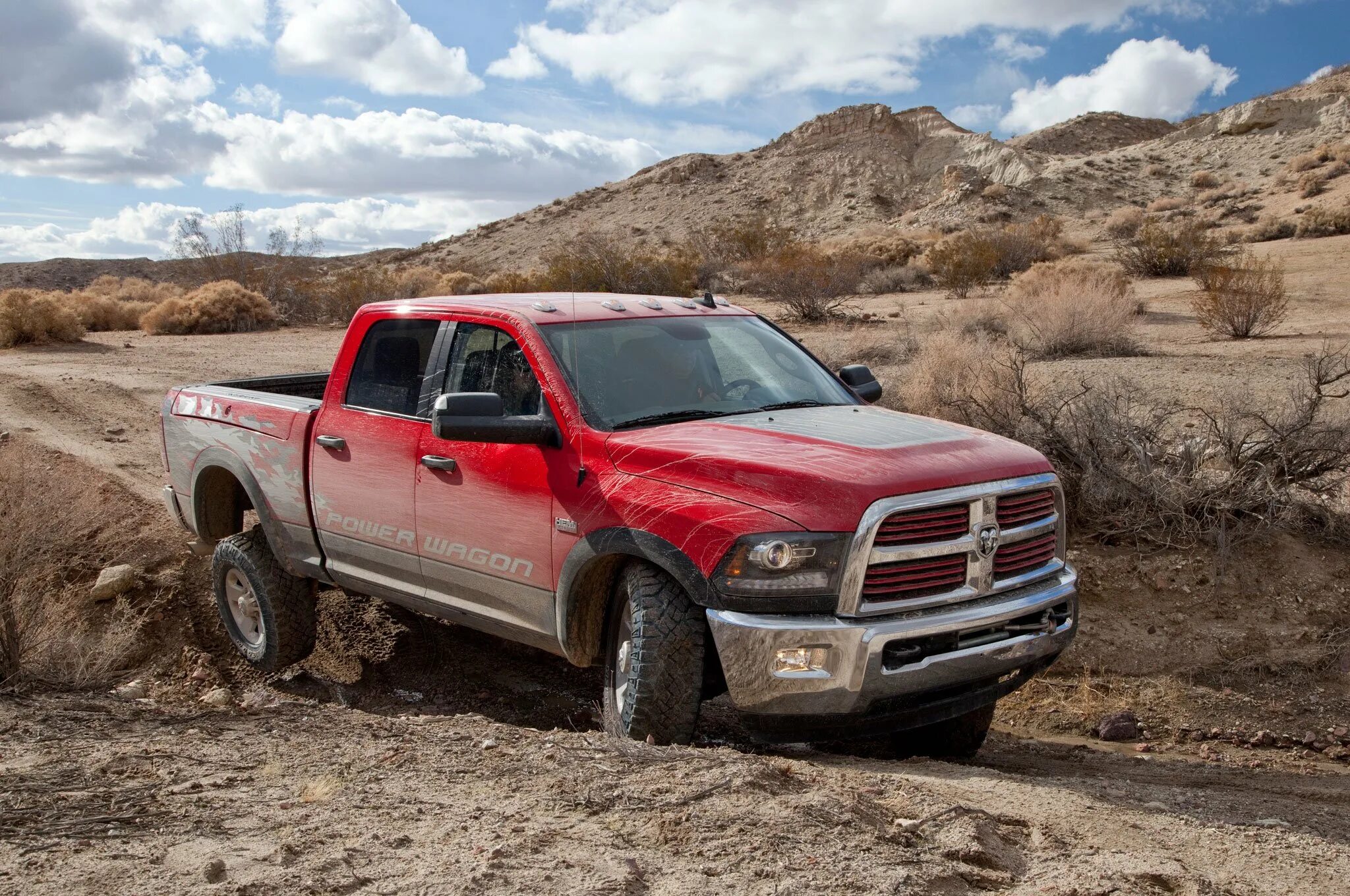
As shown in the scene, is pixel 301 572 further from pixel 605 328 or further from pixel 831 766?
pixel 831 766

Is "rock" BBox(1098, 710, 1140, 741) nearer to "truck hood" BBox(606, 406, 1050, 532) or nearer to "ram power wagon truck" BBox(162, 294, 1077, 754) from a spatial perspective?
"ram power wagon truck" BBox(162, 294, 1077, 754)

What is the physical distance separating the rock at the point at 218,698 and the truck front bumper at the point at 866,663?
11.1ft

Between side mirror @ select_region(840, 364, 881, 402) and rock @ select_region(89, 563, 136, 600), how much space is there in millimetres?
4939

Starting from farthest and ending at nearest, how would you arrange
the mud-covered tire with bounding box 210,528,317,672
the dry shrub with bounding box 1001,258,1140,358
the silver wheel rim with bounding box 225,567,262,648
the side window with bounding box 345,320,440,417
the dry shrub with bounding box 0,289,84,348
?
the dry shrub with bounding box 0,289,84,348, the dry shrub with bounding box 1001,258,1140,358, the silver wheel rim with bounding box 225,567,262,648, the mud-covered tire with bounding box 210,528,317,672, the side window with bounding box 345,320,440,417

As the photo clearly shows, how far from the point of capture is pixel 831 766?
424cm

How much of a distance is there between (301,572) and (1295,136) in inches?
2130

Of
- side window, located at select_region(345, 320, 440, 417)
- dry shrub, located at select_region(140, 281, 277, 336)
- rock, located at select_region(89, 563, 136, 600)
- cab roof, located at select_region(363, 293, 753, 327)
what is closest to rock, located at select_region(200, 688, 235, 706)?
rock, located at select_region(89, 563, 136, 600)

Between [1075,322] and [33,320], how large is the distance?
→ 20.1 meters

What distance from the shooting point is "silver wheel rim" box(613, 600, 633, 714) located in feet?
14.4

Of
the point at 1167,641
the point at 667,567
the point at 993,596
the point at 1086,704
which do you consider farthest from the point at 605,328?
the point at 1167,641

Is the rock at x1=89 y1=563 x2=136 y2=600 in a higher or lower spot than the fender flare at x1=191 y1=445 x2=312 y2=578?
lower

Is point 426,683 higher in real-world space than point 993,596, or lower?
lower

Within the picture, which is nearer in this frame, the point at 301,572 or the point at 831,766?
the point at 831,766

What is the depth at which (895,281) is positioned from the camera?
28375mm
